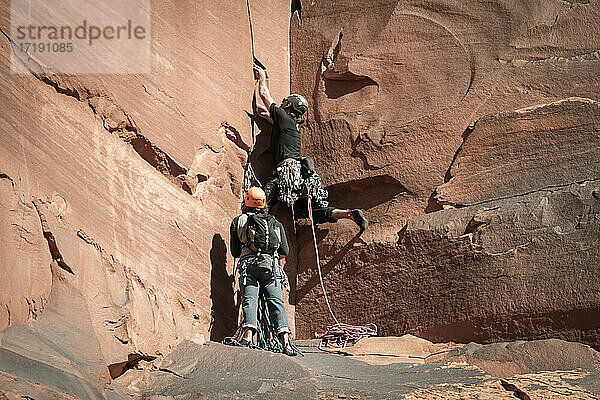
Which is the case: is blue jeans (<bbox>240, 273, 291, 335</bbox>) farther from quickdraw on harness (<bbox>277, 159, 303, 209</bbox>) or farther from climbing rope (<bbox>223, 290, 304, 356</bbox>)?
quickdraw on harness (<bbox>277, 159, 303, 209</bbox>)

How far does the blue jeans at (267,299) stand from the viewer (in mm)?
6172

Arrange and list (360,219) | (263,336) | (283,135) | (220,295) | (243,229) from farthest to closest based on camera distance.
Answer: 1. (283,135)
2. (360,219)
3. (220,295)
4. (243,229)
5. (263,336)

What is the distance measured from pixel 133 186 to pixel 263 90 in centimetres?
197

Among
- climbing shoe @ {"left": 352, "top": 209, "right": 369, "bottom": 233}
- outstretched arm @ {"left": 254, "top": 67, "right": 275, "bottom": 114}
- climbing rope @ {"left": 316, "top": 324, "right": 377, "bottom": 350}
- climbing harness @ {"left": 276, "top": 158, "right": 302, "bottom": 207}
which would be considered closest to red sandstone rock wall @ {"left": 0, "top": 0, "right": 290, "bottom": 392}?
outstretched arm @ {"left": 254, "top": 67, "right": 275, "bottom": 114}

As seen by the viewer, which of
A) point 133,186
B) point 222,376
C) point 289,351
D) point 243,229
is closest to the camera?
point 222,376

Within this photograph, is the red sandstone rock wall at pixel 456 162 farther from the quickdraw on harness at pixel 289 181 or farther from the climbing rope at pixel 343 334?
the quickdraw on harness at pixel 289 181

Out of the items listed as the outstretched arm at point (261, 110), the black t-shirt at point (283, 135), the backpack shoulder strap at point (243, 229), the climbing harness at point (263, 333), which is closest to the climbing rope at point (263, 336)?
the climbing harness at point (263, 333)

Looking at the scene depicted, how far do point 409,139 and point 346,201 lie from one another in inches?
29.6

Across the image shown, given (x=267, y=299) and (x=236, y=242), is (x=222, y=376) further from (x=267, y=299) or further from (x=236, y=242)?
(x=236, y=242)

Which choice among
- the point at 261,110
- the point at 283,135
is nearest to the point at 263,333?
the point at 283,135

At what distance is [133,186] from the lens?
19.2 feet

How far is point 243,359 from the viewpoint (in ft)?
18.1

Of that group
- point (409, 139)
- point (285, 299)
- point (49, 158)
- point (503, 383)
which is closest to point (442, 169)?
point (409, 139)

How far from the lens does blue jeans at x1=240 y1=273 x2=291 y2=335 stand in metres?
6.17
